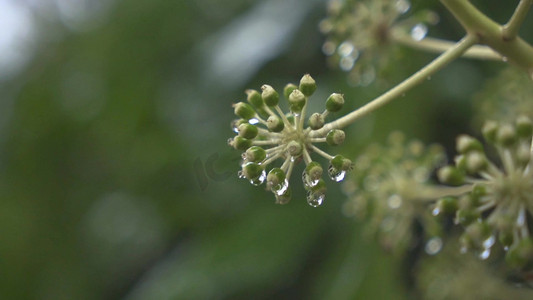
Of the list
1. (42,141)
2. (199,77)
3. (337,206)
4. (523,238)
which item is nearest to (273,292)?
(337,206)

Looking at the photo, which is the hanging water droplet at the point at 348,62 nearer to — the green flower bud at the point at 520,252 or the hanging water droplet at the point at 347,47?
the hanging water droplet at the point at 347,47

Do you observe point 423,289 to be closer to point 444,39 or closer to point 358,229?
point 358,229

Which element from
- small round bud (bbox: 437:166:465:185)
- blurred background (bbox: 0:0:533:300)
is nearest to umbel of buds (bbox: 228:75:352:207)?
small round bud (bbox: 437:166:465:185)

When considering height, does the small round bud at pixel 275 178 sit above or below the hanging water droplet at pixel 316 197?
above

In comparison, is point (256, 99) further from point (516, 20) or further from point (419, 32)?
point (419, 32)

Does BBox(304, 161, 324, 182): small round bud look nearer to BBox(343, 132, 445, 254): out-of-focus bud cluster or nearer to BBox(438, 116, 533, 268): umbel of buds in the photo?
BBox(438, 116, 533, 268): umbel of buds

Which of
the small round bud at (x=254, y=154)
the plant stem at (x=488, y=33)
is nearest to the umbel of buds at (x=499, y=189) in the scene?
the plant stem at (x=488, y=33)

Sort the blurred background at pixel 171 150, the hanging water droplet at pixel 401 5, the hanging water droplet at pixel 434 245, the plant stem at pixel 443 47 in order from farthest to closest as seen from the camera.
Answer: the blurred background at pixel 171 150
the hanging water droplet at pixel 401 5
the hanging water droplet at pixel 434 245
the plant stem at pixel 443 47
